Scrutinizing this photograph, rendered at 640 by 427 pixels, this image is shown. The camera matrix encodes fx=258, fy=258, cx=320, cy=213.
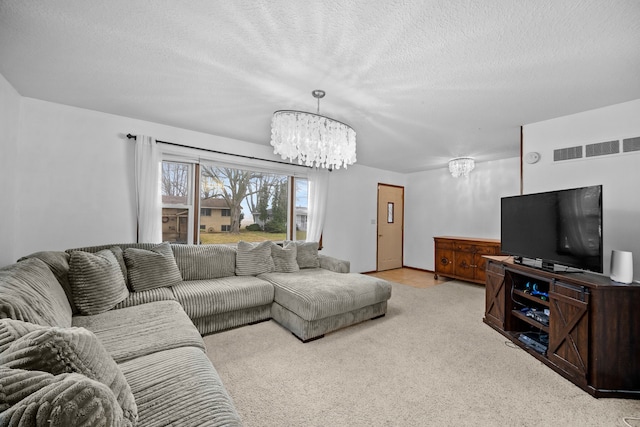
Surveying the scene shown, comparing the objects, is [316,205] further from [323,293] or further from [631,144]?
[631,144]

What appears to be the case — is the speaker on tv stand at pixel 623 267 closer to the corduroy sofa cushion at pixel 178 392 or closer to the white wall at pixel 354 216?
the corduroy sofa cushion at pixel 178 392

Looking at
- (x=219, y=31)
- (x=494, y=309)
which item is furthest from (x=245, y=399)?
(x=494, y=309)

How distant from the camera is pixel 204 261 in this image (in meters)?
3.08

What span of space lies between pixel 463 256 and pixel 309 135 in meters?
4.04

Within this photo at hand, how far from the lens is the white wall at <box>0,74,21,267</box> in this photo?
2.21 meters

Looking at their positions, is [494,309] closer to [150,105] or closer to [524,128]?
[524,128]

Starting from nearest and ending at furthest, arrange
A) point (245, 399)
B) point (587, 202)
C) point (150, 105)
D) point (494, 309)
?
point (245, 399)
point (587, 202)
point (150, 105)
point (494, 309)

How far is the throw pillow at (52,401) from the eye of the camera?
55 cm

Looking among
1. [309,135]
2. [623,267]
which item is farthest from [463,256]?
[309,135]

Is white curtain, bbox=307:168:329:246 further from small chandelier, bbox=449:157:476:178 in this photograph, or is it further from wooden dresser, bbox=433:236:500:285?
wooden dresser, bbox=433:236:500:285

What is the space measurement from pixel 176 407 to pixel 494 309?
318 cm

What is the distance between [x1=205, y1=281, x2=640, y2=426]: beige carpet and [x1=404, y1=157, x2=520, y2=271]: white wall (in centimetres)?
273

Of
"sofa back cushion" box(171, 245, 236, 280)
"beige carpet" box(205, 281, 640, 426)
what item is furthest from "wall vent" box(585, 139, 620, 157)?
"sofa back cushion" box(171, 245, 236, 280)

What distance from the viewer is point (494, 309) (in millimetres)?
2914
